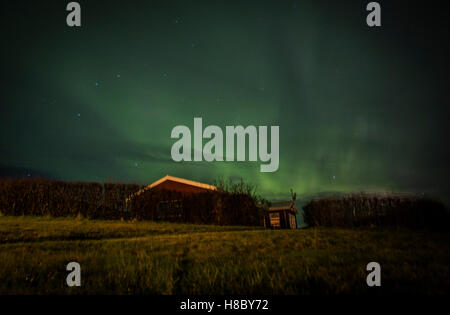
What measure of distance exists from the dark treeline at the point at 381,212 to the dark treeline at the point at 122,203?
4.71 metres

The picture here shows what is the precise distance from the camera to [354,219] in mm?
15758

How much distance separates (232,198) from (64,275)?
1397cm

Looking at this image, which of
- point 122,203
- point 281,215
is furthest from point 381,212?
point 122,203

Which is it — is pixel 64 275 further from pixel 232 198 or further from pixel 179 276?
pixel 232 198

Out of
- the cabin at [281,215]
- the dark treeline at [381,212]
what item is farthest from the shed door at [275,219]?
the dark treeline at [381,212]

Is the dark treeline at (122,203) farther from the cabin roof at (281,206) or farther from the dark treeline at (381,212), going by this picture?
the cabin roof at (281,206)

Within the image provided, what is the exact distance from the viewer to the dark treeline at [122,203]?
14977 millimetres

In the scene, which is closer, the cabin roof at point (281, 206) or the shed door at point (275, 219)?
the shed door at point (275, 219)

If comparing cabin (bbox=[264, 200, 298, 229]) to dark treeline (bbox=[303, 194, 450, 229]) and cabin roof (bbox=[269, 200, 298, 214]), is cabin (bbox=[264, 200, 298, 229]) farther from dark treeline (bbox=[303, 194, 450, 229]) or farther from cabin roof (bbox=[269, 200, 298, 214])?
dark treeline (bbox=[303, 194, 450, 229])

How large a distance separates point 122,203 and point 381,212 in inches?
676

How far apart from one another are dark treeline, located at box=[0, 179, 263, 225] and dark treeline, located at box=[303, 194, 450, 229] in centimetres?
471

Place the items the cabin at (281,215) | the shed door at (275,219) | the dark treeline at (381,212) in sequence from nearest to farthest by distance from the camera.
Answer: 1. the dark treeline at (381,212)
2. the shed door at (275,219)
3. the cabin at (281,215)

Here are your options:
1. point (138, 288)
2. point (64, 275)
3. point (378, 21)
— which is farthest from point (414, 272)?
point (378, 21)

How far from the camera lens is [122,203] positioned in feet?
54.3
